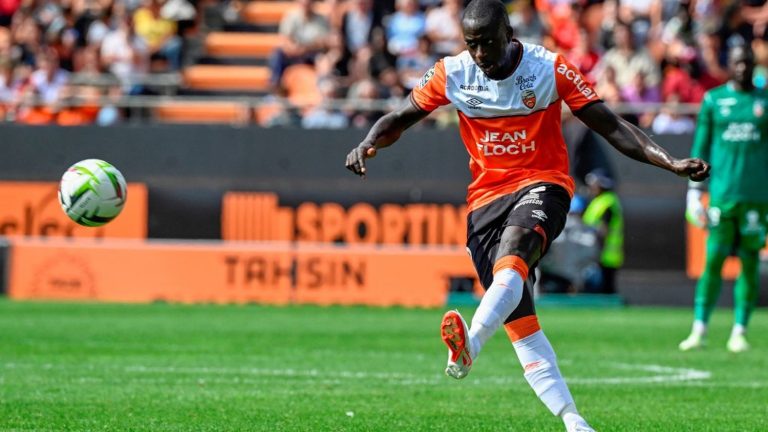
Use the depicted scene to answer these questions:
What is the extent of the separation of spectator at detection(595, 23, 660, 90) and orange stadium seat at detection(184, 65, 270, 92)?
6714 mm

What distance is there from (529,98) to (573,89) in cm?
24

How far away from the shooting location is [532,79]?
25.5 feet

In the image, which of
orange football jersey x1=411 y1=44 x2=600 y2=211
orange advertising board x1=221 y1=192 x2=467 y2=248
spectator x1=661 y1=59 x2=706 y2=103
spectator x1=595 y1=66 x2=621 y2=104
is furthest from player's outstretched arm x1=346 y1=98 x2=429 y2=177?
spectator x1=661 y1=59 x2=706 y2=103

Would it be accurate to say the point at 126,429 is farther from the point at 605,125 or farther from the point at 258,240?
the point at 258,240

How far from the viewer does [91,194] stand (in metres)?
9.12

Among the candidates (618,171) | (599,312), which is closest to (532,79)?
(599,312)

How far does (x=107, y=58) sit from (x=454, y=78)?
18.3m

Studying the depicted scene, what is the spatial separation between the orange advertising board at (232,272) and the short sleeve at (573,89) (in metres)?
12.5

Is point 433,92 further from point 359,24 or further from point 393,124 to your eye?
point 359,24

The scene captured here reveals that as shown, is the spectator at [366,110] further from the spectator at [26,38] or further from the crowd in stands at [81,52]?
the spectator at [26,38]

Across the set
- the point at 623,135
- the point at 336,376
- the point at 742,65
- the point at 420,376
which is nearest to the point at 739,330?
the point at 742,65

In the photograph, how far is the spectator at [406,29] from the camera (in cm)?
2405

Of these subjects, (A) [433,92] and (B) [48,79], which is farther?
(B) [48,79]

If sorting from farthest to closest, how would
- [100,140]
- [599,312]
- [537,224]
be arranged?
[100,140] < [599,312] < [537,224]
